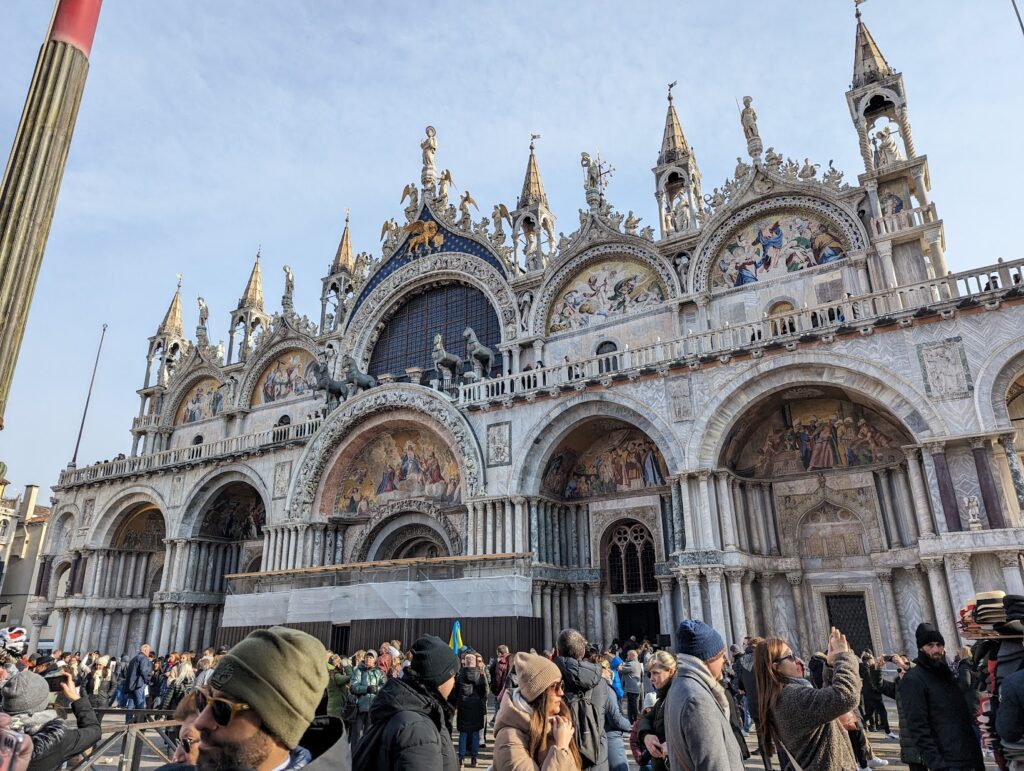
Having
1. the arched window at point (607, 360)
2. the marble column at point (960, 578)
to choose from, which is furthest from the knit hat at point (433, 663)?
the arched window at point (607, 360)

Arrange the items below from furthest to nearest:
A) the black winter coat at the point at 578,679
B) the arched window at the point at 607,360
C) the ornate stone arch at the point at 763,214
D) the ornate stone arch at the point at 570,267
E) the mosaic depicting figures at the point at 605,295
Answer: the ornate stone arch at the point at 570,267 < the mosaic depicting figures at the point at 605,295 < the arched window at the point at 607,360 < the ornate stone arch at the point at 763,214 < the black winter coat at the point at 578,679

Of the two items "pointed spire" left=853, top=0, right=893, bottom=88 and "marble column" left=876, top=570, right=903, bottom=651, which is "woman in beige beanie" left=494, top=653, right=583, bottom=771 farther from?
"pointed spire" left=853, top=0, right=893, bottom=88

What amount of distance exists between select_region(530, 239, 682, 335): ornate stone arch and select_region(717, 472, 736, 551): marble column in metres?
7.26

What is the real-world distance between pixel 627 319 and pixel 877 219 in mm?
6832

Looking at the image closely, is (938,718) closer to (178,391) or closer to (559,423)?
(559,423)

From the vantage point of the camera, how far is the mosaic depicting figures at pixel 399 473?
20.5 m

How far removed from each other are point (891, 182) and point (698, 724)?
18.1m

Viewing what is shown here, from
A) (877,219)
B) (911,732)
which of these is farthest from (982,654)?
(877,219)

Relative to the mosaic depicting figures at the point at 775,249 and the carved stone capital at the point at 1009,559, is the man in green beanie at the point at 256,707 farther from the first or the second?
the mosaic depicting figures at the point at 775,249

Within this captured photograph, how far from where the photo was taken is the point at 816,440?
16.2 meters

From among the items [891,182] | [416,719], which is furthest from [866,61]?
[416,719]

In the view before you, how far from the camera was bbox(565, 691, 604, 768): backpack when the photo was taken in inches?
161

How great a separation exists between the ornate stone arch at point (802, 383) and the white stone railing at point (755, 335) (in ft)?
1.91

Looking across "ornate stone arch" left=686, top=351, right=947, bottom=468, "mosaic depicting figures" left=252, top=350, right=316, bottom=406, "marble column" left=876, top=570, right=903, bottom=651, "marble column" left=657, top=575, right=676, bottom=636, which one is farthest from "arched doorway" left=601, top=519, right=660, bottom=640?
"mosaic depicting figures" left=252, top=350, right=316, bottom=406
